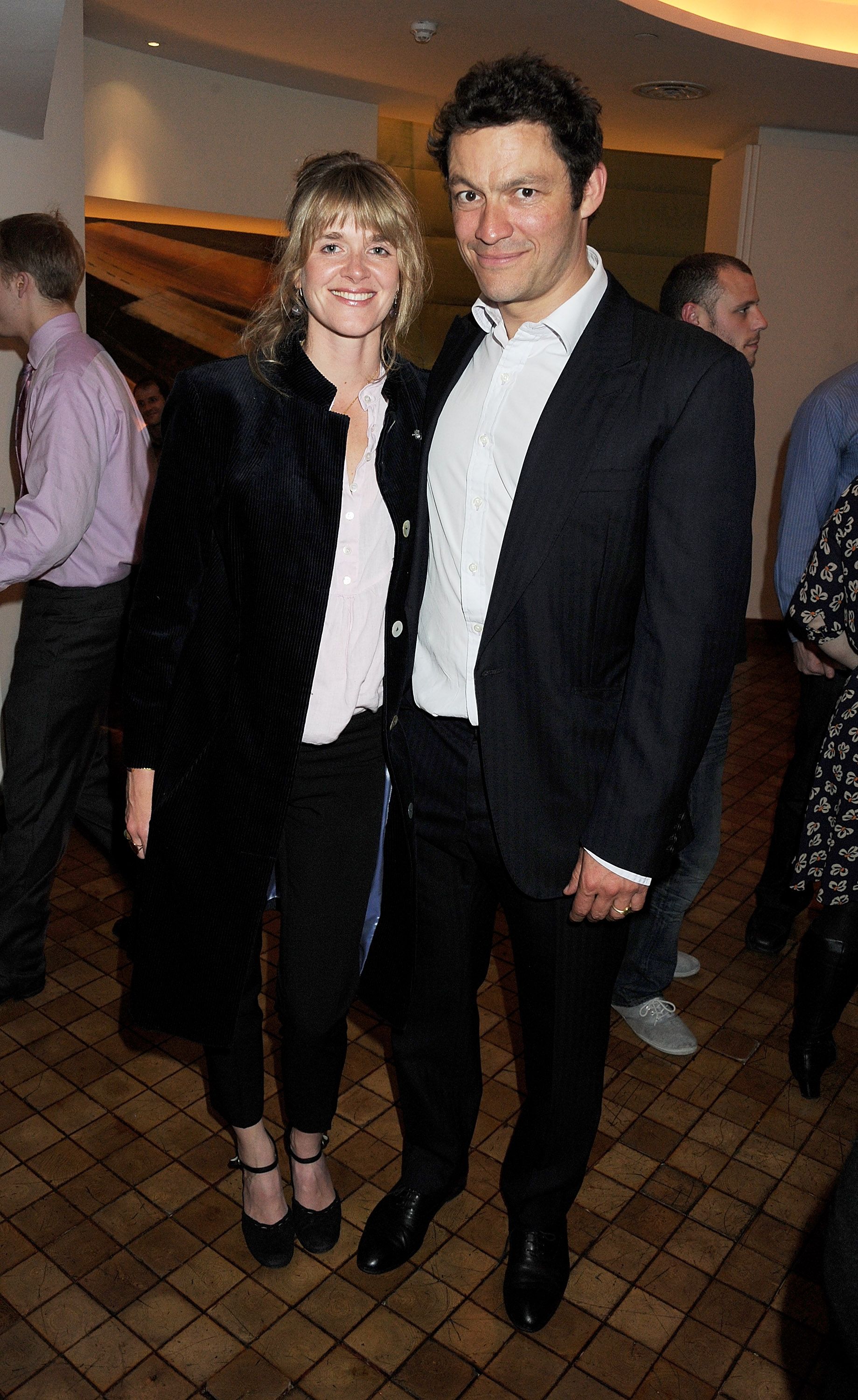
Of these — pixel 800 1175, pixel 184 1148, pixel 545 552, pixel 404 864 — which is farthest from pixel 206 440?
pixel 800 1175

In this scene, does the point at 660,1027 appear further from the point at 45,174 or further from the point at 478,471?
the point at 45,174

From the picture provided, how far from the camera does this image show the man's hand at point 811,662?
112 inches

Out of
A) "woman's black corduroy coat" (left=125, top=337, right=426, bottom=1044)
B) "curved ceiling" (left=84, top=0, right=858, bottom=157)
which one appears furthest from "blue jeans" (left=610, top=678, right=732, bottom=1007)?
"curved ceiling" (left=84, top=0, right=858, bottom=157)

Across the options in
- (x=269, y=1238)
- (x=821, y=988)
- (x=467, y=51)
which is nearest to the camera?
(x=269, y=1238)

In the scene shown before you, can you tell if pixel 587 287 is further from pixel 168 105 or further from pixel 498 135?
pixel 168 105

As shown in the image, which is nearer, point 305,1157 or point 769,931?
point 305,1157

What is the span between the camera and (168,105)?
5641mm

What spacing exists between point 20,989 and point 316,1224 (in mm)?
1135

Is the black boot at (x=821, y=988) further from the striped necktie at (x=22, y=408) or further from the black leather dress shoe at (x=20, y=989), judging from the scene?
the striped necktie at (x=22, y=408)

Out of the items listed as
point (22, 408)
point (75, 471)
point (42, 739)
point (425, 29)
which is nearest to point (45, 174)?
point (22, 408)

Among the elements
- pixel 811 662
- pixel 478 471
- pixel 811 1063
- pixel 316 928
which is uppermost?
pixel 478 471

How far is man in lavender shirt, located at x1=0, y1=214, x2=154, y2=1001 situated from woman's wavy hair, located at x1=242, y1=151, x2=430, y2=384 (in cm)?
99

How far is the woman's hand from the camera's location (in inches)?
76.8

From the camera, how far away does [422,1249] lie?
2189 millimetres
